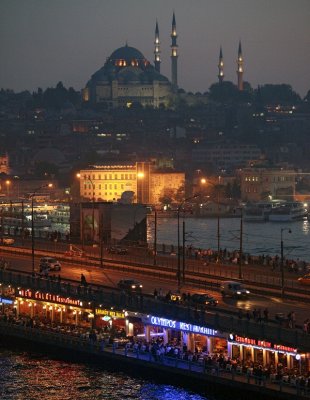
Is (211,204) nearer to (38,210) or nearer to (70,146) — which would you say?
(38,210)

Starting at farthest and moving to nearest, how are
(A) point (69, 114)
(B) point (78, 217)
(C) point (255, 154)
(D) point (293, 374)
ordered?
1. (A) point (69, 114)
2. (C) point (255, 154)
3. (B) point (78, 217)
4. (D) point (293, 374)

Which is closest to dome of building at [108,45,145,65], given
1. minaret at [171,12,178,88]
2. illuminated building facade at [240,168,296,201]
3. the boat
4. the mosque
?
the mosque

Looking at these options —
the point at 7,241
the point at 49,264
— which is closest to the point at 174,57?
the point at 7,241

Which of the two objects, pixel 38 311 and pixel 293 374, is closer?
pixel 293 374

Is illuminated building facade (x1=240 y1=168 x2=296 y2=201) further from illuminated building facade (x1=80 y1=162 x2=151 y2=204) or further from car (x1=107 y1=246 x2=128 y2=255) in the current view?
car (x1=107 y1=246 x2=128 y2=255)

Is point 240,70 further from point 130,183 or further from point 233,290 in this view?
point 233,290

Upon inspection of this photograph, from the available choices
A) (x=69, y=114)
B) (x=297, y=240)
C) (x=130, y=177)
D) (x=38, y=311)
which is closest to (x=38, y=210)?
(x=297, y=240)
